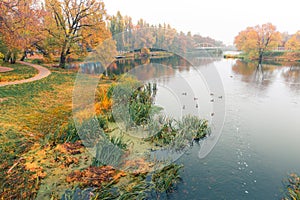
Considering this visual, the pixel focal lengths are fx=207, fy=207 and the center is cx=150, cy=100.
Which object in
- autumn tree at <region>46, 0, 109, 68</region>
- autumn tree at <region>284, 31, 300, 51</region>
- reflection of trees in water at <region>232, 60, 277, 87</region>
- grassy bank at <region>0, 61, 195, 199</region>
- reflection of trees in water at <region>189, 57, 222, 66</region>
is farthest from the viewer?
autumn tree at <region>284, 31, 300, 51</region>

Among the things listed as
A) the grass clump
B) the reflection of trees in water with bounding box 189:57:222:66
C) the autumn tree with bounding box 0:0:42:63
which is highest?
the autumn tree with bounding box 0:0:42:63

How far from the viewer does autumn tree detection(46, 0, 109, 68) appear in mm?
21359

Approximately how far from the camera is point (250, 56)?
168 ft

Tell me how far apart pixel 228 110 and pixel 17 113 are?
11.5 metres

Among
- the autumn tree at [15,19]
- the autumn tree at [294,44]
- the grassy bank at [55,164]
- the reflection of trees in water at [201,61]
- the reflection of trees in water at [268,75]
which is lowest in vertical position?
the grassy bank at [55,164]

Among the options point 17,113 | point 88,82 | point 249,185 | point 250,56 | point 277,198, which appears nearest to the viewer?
point 277,198

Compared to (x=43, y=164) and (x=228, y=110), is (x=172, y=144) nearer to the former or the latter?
(x=43, y=164)

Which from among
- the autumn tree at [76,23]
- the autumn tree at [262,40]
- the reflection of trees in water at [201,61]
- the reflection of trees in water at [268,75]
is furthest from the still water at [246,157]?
the autumn tree at [262,40]

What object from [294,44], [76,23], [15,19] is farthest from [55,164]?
[294,44]

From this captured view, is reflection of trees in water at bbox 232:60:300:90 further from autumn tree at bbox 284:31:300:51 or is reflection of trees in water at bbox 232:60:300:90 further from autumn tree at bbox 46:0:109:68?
autumn tree at bbox 284:31:300:51

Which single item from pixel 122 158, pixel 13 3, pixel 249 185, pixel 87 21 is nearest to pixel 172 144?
pixel 122 158

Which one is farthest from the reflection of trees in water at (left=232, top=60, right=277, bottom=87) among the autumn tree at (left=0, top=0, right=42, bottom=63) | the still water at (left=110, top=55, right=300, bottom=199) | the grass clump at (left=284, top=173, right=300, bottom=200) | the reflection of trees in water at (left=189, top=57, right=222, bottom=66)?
the autumn tree at (left=0, top=0, right=42, bottom=63)

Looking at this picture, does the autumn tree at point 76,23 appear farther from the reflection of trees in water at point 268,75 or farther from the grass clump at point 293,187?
the grass clump at point 293,187

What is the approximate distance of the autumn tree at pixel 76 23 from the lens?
70.1 ft
